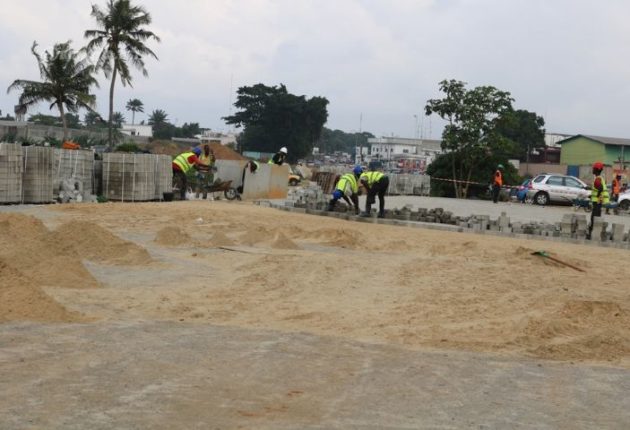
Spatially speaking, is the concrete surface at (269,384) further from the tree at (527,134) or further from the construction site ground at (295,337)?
the tree at (527,134)

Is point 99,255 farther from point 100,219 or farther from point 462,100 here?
point 462,100

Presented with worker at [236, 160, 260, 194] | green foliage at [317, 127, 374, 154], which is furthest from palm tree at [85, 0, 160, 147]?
green foliage at [317, 127, 374, 154]

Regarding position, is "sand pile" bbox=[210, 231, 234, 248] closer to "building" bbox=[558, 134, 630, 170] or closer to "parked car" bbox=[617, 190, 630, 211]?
"parked car" bbox=[617, 190, 630, 211]

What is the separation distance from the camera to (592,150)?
65812mm

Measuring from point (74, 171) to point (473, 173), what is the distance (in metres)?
24.8

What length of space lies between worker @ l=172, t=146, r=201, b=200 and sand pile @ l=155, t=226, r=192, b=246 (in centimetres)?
1015

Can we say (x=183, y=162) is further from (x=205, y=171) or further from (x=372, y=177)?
(x=372, y=177)

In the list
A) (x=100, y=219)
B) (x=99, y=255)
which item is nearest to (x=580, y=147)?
(x=100, y=219)

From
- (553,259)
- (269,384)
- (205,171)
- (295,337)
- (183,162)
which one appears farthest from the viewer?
(205,171)

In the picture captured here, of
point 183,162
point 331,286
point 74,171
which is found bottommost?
point 331,286

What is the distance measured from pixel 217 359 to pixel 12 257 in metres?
4.37

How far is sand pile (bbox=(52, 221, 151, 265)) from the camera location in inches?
457

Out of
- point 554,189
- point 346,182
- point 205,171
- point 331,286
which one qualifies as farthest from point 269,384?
point 554,189

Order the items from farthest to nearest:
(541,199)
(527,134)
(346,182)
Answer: (527,134), (541,199), (346,182)
